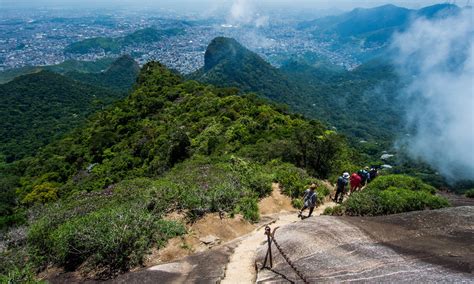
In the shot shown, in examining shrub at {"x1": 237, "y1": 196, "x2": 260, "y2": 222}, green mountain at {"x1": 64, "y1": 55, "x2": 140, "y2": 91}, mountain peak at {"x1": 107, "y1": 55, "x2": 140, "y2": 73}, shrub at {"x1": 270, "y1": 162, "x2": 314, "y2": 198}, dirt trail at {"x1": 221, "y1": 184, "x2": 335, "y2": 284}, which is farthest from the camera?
mountain peak at {"x1": 107, "y1": 55, "x2": 140, "y2": 73}

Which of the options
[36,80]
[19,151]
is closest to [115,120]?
[19,151]

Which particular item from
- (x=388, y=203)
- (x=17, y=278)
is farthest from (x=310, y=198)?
(x=17, y=278)

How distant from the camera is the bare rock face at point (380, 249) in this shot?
10.1 metres

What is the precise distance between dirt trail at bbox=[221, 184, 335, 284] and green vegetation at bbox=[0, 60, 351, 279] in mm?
713

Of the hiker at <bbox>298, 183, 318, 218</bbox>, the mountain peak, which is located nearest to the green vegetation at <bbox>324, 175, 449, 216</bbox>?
the hiker at <bbox>298, 183, 318, 218</bbox>

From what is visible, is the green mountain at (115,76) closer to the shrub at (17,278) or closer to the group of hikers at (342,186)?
the group of hikers at (342,186)

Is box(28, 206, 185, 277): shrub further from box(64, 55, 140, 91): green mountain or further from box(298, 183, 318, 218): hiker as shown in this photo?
box(64, 55, 140, 91): green mountain

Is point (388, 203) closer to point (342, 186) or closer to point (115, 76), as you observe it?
point (342, 186)

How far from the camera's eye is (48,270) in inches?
551

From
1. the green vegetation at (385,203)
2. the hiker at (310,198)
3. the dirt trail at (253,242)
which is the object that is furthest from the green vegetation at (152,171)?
the green vegetation at (385,203)

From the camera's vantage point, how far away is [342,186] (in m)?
19.8

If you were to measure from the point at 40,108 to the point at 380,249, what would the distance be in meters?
126

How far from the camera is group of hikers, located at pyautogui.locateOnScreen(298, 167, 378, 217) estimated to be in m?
16.7

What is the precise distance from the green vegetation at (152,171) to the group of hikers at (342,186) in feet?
6.99
